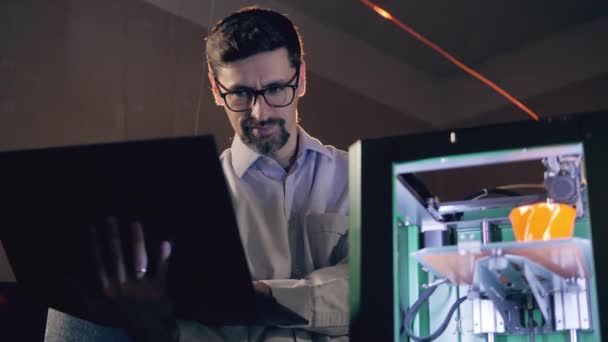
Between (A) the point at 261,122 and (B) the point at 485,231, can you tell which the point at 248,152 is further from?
(B) the point at 485,231

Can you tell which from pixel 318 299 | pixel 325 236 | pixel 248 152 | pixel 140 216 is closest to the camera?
pixel 140 216

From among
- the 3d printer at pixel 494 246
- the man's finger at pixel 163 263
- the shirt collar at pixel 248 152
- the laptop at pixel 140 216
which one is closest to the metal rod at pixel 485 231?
the 3d printer at pixel 494 246

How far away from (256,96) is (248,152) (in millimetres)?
109

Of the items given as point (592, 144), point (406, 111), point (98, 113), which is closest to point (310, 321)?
point (592, 144)

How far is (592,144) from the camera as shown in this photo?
0.75 metres

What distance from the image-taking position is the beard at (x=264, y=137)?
143cm

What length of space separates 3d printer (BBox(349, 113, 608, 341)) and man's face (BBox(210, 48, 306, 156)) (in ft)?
1.75

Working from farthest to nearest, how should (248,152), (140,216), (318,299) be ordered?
(248,152) → (318,299) → (140,216)

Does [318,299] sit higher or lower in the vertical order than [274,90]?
lower

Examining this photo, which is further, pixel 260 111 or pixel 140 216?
pixel 260 111

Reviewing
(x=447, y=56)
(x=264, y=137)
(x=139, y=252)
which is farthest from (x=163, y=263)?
(x=447, y=56)

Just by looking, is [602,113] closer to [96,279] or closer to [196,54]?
[96,279]

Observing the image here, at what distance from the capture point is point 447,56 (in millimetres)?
2979

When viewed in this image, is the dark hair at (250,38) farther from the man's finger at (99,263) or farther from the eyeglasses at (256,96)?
the man's finger at (99,263)
